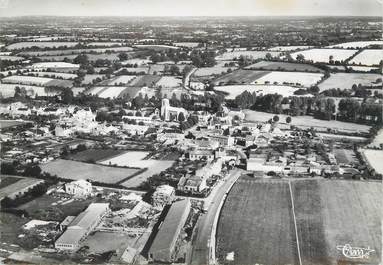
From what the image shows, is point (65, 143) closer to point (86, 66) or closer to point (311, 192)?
point (311, 192)

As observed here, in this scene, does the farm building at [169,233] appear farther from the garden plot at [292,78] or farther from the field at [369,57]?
the field at [369,57]

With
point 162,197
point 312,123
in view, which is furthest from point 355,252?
point 312,123

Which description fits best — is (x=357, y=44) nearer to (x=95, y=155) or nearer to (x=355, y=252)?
(x=95, y=155)

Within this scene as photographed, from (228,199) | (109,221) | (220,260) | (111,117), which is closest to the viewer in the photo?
(220,260)

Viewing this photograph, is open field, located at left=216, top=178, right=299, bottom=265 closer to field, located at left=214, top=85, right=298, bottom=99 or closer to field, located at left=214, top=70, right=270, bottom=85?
field, located at left=214, top=85, right=298, bottom=99

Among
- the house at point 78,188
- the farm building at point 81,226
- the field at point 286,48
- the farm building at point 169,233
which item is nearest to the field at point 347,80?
the field at point 286,48

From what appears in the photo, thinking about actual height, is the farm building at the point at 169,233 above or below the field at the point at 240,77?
below

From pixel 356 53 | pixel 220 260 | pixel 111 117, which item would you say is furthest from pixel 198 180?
pixel 356 53
